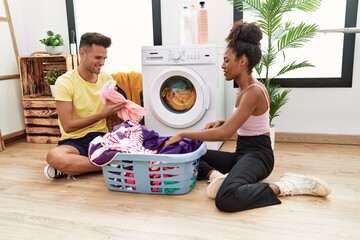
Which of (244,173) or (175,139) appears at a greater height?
(175,139)

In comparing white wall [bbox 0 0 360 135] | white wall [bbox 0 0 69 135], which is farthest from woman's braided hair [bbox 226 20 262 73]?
white wall [bbox 0 0 69 135]

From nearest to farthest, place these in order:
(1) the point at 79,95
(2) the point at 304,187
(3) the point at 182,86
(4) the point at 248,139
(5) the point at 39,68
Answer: (2) the point at 304,187, (4) the point at 248,139, (1) the point at 79,95, (3) the point at 182,86, (5) the point at 39,68

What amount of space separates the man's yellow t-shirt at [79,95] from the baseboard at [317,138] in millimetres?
1553

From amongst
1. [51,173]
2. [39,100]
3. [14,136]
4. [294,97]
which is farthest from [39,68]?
[294,97]

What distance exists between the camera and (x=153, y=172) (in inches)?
67.4

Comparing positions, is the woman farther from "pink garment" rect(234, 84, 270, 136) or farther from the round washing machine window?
the round washing machine window

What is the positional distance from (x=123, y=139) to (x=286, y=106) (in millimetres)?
1568

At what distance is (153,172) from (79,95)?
0.75 m

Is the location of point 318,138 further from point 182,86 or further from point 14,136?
point 14,136

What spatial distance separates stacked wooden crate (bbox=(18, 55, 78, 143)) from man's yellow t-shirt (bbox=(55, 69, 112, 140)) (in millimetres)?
863

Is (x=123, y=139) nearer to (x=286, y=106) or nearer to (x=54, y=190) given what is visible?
(x=54, y=190)

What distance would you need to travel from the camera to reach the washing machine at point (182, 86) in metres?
2.35

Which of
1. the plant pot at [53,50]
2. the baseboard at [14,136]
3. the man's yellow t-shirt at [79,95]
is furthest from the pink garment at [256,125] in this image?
the baseboard at [14,136]

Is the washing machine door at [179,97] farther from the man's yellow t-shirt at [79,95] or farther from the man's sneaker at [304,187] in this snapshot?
the man's sneaker at [304,187]
